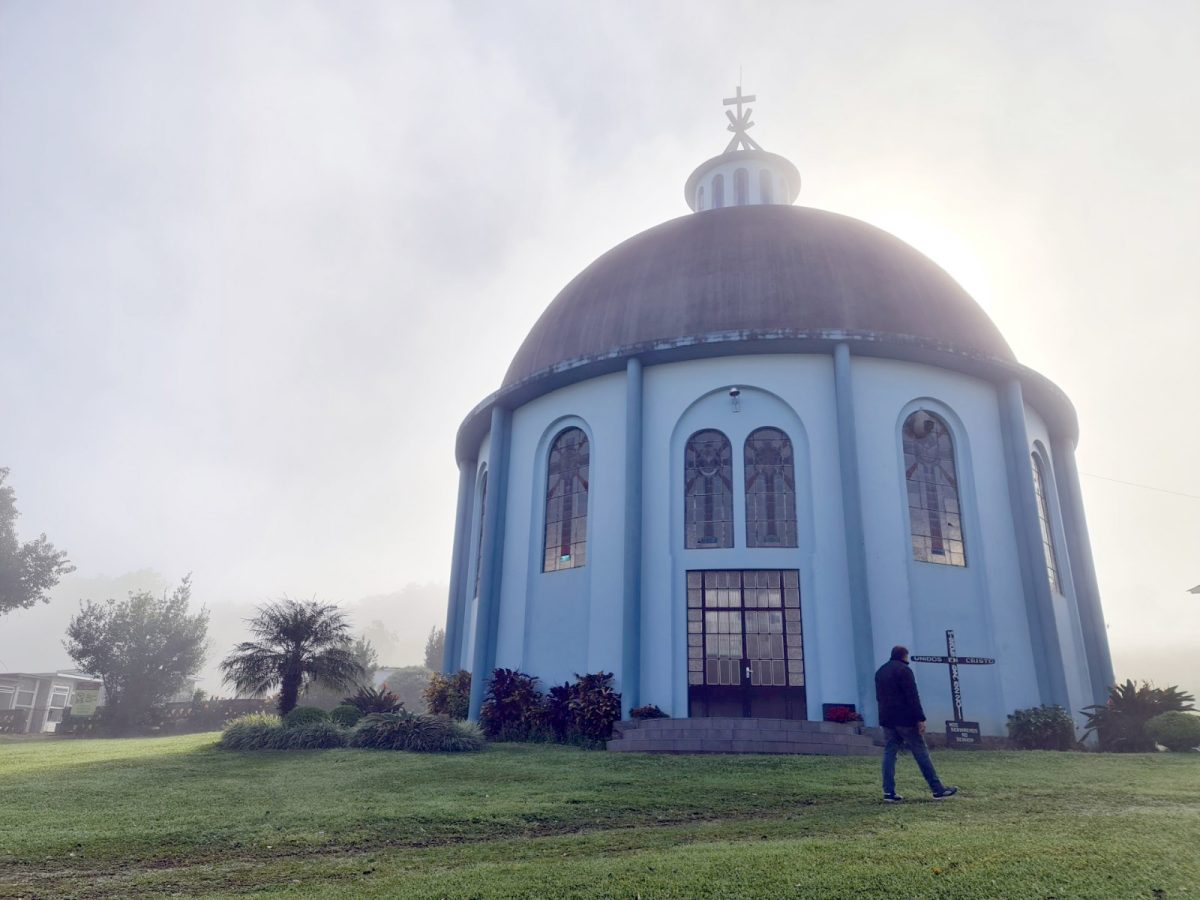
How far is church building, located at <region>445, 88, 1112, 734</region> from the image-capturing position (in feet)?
55.7

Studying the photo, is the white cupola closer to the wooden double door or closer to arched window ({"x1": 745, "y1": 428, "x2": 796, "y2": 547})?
arched window ({"x1": 745, "y1": 428, "x2": 796, "y2": 547})

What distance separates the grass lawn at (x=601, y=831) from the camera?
16.9ft

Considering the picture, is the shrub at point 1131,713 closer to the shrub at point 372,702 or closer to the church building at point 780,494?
the church building at point 780,494

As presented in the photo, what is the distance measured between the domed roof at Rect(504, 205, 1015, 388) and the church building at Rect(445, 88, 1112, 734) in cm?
7

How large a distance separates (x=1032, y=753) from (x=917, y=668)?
10.8 ft

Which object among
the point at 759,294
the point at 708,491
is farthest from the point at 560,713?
the point at 759,294

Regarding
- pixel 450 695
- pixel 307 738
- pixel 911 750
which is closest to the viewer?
pixel 911 750

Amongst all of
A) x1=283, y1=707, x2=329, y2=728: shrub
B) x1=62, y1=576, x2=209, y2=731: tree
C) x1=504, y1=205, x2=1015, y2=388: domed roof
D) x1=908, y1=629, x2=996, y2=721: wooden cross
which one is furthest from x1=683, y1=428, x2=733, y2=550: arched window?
x1=62, y1=576, x2=209, y2=731: tree

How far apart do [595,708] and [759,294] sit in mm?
9779

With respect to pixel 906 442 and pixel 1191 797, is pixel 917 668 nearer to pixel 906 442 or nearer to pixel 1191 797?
pixel 906 442

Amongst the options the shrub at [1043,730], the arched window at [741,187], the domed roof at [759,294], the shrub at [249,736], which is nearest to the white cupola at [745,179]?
the arched window at [741,187]

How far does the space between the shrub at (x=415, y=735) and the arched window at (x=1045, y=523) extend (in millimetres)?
12923

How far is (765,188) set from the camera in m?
27.0

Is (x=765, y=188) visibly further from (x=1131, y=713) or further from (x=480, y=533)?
(x=1131, y=713)
